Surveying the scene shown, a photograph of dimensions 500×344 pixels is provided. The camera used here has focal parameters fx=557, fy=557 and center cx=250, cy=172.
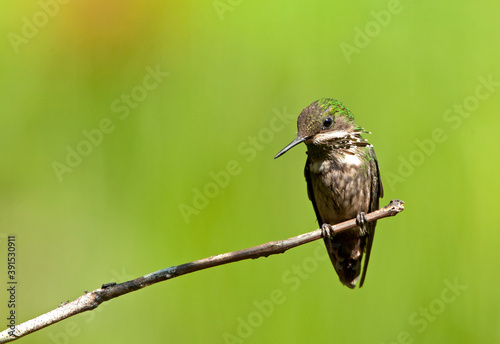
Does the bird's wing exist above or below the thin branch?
above

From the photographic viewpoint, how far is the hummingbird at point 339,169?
2664 millimetres

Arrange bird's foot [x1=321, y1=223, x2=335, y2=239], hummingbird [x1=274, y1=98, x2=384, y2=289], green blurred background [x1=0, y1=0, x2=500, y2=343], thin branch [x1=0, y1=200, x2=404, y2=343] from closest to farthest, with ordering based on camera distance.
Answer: thin branch [x1=0, y1=200, x2=404, y2=343]
bird's foot [x1=321, y1=223, x2=335, y2=239]
hummingbird [x1=274, y1=98, x2=384, y2=289]
green blurred background [x1=0, y1=0, x2=500, y2=343]

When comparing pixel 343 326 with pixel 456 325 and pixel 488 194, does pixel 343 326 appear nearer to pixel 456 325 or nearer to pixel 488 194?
pixel 456 325

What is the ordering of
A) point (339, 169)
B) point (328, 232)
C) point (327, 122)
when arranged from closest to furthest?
point (328, 232)
point (327, 122)
point (339, 169)

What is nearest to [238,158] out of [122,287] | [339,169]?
[339,169]

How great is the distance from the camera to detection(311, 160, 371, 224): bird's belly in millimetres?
2838

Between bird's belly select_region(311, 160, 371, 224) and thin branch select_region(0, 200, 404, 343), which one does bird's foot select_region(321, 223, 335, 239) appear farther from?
thin branch select_region(0, 200, 404, 343)

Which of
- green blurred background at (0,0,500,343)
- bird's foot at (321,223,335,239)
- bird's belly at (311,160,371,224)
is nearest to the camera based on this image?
bird's foot at (321,223,335,239)

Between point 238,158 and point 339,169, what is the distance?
107 cm

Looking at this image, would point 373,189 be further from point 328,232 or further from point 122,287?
point 122,287

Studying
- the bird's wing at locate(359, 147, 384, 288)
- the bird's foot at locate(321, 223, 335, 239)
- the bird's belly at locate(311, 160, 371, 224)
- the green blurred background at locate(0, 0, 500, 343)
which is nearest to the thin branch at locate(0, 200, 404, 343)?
the bird's foot at locate(321, 223, 335, 239)

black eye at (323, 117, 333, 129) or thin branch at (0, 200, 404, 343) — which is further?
black eye at (323, 117, 333, 129)

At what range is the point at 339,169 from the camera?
2.83 meters

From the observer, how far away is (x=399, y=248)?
3.75 metres
